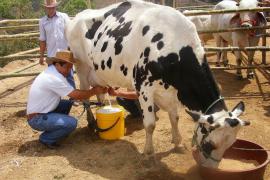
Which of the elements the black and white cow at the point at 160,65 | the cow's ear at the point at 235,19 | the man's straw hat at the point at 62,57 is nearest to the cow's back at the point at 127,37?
the black and white cow at the point at 160,65

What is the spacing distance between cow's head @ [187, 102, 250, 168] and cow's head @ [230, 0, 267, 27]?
4235mm

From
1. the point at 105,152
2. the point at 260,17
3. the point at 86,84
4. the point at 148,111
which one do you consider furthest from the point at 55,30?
the point at 260,17

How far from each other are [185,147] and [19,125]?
296 centimetres

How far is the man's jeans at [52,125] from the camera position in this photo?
17.9ft

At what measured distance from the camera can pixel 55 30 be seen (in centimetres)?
693

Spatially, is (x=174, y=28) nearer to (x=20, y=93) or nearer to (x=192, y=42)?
(x=192, y=42)

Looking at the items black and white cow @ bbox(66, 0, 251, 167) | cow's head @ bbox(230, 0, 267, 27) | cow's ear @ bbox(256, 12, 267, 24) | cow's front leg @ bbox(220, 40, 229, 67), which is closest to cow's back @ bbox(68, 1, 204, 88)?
black and white cow @ bbox(66, 0, 251, 167)

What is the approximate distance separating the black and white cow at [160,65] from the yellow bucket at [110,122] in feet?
1.26

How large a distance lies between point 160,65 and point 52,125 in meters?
1.81

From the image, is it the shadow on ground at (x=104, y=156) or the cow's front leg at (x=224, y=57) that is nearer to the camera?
the shadow on ground at (x=104, y=156)

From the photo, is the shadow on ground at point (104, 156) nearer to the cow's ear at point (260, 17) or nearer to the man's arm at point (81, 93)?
the man's arm at point (81, 93)

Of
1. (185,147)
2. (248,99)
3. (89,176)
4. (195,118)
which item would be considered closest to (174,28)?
(195,118)

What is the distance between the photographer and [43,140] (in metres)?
5.63

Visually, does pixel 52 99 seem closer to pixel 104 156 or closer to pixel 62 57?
pixel 62 57
